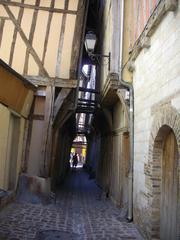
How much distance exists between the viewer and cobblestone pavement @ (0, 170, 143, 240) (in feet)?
17.0

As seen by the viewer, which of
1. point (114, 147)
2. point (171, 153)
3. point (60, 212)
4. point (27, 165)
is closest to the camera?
point (171, 153)

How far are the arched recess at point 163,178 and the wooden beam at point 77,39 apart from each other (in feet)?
13.4

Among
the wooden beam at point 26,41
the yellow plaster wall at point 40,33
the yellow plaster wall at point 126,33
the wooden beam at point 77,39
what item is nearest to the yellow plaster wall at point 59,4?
the yellow plaster wall at point 40,33

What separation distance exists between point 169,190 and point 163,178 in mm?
342

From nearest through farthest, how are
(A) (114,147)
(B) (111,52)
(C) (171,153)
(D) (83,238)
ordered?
1. (C) (171,153)
2. (D) (83,238)
3. (B) (111,52)
4. (A) (114,147)

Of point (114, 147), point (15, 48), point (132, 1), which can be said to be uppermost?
point (132, 1)

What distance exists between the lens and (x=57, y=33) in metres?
8.88

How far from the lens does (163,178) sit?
4.96 meters

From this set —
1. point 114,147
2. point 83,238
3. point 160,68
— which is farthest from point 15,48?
point 83,238

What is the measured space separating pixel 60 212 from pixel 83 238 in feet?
6.59

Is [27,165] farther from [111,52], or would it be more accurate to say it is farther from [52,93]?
[111,52]

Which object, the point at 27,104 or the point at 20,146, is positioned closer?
the point at 20,146

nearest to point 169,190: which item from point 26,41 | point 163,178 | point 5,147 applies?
point 163,178

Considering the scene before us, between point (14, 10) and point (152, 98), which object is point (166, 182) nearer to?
point (152, 98)
